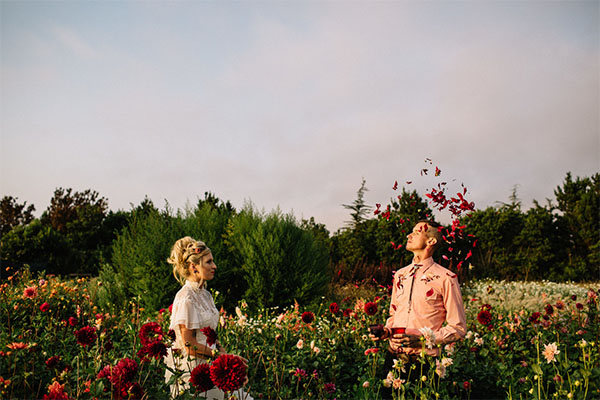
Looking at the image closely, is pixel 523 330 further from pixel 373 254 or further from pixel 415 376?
pixel 373 254

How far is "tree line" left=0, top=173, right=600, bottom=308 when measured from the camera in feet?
25.7

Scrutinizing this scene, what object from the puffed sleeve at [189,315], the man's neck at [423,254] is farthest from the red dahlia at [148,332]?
the man's neck at [423,254]

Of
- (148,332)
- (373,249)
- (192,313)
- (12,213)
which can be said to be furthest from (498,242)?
(12,213)

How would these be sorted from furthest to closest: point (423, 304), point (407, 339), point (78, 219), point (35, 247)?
1. point (78, 219)
2. point (35, 247)
3. point (423, 304)
4. point (407, 339)

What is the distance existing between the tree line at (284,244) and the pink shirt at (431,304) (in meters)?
0.16

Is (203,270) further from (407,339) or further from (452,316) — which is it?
(452,316)

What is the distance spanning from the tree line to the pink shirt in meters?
0.16

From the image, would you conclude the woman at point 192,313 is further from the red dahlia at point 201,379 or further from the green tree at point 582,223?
the green tree at point 582,223

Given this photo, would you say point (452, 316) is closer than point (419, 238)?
Yes

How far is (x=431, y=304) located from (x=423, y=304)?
5cm

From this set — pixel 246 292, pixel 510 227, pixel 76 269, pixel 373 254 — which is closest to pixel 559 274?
pixel 510 227

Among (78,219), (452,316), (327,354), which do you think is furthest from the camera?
(78,219)

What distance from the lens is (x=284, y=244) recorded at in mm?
8086

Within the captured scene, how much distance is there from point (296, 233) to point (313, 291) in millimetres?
1158
